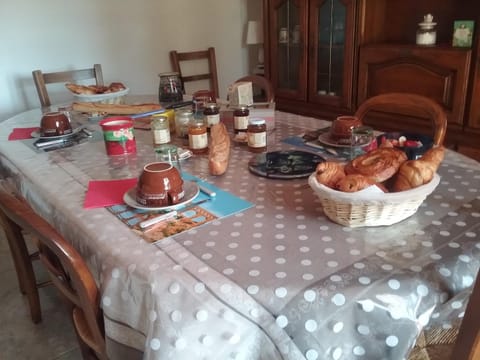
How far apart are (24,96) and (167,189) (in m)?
2.18

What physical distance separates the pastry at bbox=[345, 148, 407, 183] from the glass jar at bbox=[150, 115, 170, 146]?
0.74 meters

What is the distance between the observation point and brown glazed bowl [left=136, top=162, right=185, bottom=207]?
39.0 inches

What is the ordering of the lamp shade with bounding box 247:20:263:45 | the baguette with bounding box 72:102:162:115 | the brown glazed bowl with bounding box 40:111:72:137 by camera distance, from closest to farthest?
1. the brown glazed bowl with bounding box 40:111:72:137
2. the baguette with bounding box 72:102:162:115
3. the lamp shade with bounding box 247:20:263:45

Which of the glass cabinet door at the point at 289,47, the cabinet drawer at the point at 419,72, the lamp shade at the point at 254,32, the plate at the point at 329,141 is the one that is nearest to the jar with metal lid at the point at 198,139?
the plate at the point at 329,141

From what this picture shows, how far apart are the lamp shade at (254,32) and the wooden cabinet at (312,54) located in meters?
0.24

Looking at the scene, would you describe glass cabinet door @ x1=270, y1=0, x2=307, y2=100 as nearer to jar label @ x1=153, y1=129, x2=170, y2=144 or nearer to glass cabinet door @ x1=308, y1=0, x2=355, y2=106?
glass cabinet door @ x1=308, y1=0, x2=355, y2=106

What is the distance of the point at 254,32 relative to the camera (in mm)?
3377

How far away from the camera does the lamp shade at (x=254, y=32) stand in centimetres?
336

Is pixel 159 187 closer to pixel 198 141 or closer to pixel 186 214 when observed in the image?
pixel 186 214

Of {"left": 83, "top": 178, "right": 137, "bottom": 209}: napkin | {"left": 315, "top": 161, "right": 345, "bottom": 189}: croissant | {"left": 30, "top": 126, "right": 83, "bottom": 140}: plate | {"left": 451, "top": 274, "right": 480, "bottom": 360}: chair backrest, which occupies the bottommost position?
{"left": 451, "top": 274, "right": 480, "bottom": 360}: chair backrest

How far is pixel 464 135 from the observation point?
228cm

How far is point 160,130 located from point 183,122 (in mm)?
109

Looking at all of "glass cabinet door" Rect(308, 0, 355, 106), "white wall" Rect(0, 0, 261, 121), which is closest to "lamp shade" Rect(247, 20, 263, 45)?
"white wall" Rect(0, 0, 261, 121)

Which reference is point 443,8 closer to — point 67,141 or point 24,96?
point 67,141
